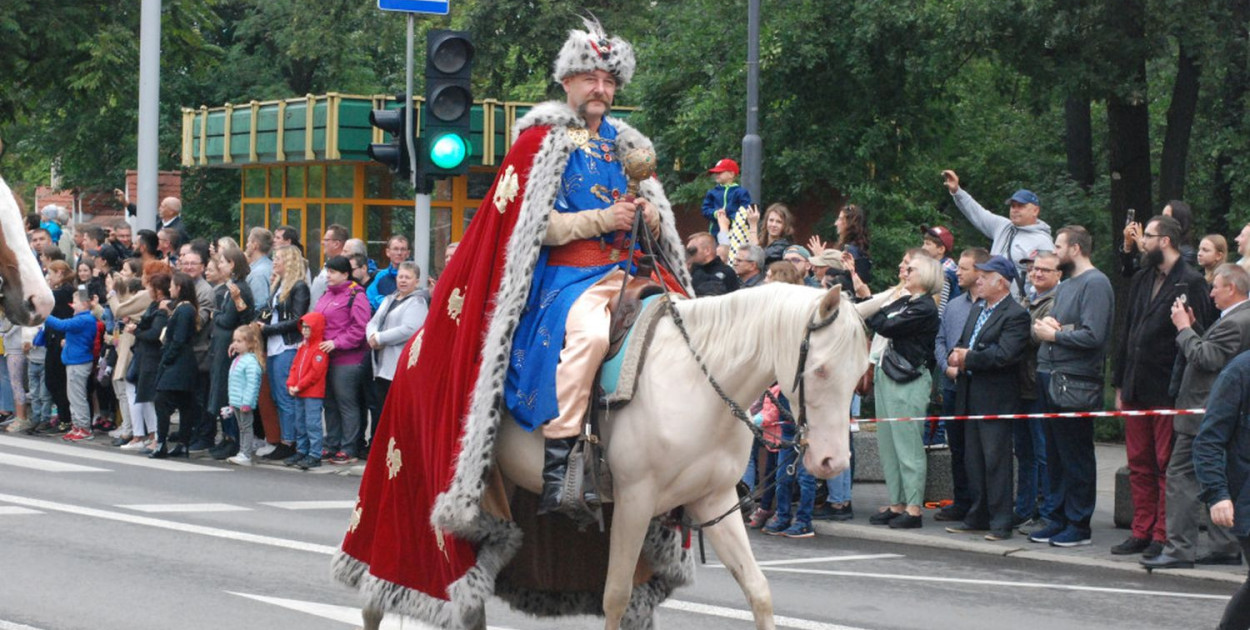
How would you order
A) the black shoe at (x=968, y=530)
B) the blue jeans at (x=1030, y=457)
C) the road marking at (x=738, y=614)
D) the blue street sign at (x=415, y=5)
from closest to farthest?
the road marking at (x=738, y=614) → the black shoe at (x=968, y=530) → the blue jeans at (x=1030, y=457) → the blue street sign at (x=415, y=5)

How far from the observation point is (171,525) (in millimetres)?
12305

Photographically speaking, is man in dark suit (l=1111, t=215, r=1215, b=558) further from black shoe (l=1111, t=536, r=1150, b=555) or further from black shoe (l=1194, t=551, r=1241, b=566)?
black shoe (l=1194, t=551, r=1241, b=566)

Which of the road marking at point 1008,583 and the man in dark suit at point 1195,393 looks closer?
the road marking at point 1008,583

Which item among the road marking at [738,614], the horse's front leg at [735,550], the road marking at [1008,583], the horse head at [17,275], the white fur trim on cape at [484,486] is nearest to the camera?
the horse head at [17,275]

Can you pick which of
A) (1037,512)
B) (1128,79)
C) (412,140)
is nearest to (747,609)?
(1037,512)

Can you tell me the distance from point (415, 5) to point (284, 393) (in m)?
4.01

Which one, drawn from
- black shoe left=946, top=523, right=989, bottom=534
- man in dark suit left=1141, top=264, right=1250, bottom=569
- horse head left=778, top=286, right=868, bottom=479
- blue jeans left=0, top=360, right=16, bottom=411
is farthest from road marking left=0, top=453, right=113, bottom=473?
horse head left=778, top=286, right=868, bottom=479

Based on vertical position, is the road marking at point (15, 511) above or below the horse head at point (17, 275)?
below

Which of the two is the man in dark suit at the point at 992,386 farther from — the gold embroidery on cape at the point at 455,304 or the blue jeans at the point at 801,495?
the gold embroidery on cape at the point at 455,304

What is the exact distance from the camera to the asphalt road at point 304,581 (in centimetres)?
917

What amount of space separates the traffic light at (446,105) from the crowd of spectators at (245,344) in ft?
5.86

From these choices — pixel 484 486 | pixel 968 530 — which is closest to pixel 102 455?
pixel 968 530

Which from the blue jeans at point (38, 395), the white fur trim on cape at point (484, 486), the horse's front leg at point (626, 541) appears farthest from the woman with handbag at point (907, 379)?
the blue jeans at point (38, 395)

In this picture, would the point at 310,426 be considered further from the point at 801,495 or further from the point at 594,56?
the point at 594,56
